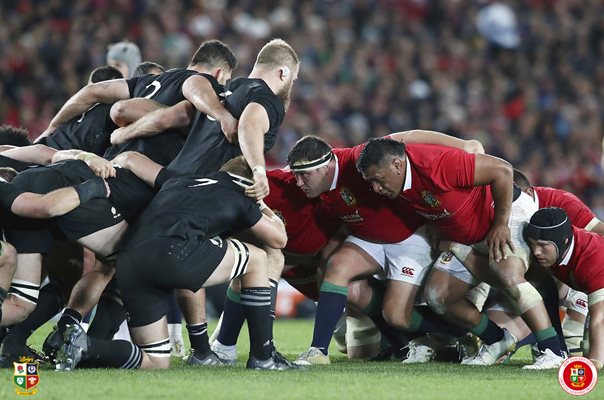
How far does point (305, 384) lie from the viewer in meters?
5.41

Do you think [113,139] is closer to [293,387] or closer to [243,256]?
[243,256]

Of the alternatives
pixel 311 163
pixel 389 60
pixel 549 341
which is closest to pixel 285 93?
pixel 311 163

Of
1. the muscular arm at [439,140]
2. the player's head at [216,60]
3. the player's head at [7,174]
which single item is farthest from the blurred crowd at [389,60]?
the player's head at [7,174]

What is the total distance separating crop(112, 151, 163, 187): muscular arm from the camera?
21.2ft

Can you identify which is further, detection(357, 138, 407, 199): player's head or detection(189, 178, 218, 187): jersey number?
detection(357, 138, 407, 199): player's head

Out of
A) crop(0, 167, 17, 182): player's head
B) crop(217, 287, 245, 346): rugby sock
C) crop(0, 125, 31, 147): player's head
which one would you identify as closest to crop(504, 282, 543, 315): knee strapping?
crop(217, 287, 245, 346): rugby sock

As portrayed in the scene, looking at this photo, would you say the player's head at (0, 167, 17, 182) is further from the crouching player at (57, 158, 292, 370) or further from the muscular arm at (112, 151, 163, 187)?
the crouching player at (57, 158, 292, 370)

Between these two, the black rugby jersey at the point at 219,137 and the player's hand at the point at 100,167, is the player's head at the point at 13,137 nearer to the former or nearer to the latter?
the player's hand at the point at 100,167

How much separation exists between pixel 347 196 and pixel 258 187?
1180mm

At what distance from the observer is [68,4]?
15320 millimetres

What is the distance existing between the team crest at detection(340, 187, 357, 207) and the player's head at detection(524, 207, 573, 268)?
1.18m

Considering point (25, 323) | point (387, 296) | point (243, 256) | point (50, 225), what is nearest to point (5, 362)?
point (25, 323)

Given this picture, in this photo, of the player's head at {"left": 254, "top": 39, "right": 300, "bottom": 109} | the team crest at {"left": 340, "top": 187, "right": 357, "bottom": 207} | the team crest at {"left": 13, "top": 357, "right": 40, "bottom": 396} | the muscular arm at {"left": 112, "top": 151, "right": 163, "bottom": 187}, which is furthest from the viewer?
the team crest at {"left": 340, "top": 187, "right": 357, "bottom": 207}

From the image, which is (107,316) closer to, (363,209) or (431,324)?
(363,209)
